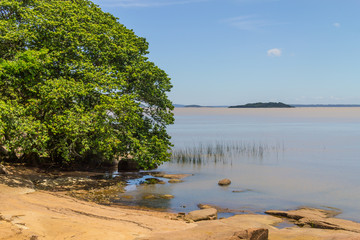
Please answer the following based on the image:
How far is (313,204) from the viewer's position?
1906cm

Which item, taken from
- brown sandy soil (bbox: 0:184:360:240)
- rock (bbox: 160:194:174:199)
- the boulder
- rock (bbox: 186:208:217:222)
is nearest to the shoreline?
brown sandy soil (bbox: 0:184:360:240)

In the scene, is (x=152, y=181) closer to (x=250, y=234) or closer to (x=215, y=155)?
(x=215, y=155)

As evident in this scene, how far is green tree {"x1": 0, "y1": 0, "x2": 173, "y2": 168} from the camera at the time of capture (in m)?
17.6

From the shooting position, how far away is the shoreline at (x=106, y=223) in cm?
941

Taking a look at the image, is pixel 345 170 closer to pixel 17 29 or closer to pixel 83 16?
pixel 83 16

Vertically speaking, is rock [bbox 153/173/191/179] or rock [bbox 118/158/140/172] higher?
rock [bbox 118/158/140/172]

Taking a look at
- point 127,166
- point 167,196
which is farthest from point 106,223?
point 127,166

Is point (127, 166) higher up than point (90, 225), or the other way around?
point (90, 225)

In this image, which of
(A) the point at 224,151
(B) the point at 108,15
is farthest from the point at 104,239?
(A) the point at 224,151

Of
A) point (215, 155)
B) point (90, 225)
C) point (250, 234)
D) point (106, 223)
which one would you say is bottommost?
point (215, 155)

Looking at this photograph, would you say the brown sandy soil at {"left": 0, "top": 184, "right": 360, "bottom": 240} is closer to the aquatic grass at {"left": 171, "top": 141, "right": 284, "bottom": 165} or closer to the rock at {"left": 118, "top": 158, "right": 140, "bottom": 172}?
the rock at {"left": 118, "top": 158, "right": 140, "bottom": 172}

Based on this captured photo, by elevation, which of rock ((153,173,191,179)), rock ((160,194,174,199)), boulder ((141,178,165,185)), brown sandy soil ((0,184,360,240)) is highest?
brown sandy soil ((0,184,360,240))

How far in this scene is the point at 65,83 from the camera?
1842cm

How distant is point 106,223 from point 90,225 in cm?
90
